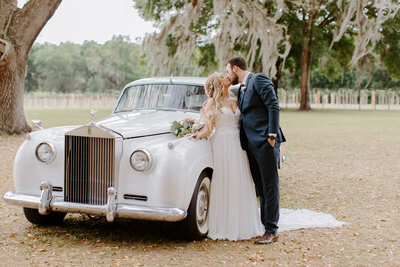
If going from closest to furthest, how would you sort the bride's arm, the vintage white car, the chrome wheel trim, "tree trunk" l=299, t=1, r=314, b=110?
the vintage white car < the chrome wheel trim < the bride's arm < "tree trunk" l=299, t=1, r=314, b=110

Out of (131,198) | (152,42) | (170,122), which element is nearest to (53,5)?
(170,122)

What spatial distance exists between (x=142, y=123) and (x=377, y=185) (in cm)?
494

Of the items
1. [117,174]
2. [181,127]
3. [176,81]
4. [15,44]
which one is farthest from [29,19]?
[117,174]

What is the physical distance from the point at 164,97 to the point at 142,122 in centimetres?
104

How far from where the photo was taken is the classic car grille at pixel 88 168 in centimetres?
475

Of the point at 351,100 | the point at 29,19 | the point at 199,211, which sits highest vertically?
the point at 29,19

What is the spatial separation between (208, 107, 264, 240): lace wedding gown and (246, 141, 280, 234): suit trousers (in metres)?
0.12

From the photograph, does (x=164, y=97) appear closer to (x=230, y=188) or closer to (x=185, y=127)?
(x=185, y=127)

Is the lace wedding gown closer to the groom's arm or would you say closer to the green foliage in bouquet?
the green foliage in bouquet

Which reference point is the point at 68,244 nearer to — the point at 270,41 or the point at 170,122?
the point at 170,122

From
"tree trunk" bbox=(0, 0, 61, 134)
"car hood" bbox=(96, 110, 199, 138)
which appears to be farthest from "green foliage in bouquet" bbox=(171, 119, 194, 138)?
"tree trunk" bbox=(0, 0, 61, 134)

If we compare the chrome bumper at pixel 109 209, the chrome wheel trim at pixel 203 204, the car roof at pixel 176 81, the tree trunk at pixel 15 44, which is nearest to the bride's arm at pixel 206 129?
the chrome wheel trim at pixel 203 204

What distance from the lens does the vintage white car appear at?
15.1 feet

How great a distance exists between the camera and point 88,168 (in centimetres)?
482
